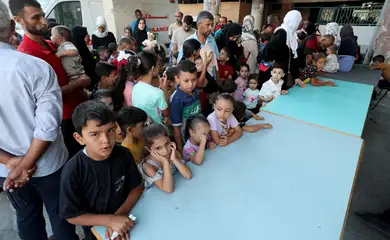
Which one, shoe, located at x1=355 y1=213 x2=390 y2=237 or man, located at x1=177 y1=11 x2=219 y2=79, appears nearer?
shoe, located at x1=355 y1=213 x2=390 y2=237

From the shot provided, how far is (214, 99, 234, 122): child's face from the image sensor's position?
1.64 metres

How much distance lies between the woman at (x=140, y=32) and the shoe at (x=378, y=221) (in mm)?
4633

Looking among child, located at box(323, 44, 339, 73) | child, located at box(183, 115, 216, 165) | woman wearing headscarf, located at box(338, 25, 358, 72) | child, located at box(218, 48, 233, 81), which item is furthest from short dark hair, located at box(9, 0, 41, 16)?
woman wearing headscarf, located at box(338, 25, 358, 72)

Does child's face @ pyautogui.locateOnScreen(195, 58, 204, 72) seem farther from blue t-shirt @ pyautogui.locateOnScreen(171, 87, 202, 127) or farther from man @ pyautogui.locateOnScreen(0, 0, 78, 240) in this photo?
man @ pyautogui.locateOnScreen(0, 0, 78, 240)

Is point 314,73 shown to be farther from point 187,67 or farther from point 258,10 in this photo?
point 258,10

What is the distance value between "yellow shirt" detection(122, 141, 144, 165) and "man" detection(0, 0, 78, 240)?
39 centimetres

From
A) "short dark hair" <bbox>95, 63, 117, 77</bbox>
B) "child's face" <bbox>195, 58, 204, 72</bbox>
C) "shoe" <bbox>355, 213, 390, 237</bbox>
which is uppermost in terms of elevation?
→ "child's face" <bbox>195, 58, 204, 72</bbox>

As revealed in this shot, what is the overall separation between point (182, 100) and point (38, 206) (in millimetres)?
1120

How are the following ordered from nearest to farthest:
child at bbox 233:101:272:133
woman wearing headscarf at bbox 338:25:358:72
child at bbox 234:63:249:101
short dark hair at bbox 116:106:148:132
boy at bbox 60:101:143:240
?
1. boy at bbox 60:101:143:240
2. short dark hair at bbox 116:106:148:132
3. child at bbox 233:101:272:133
4. child at bbox 234:63:249:101
5. woman wearing headscarf at bbox 338:25:358:72

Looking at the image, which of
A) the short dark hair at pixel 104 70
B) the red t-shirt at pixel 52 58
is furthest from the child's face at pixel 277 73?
the red t-shirt at pixel 52 58

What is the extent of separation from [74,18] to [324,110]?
5.40 metres

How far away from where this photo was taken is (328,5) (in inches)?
445

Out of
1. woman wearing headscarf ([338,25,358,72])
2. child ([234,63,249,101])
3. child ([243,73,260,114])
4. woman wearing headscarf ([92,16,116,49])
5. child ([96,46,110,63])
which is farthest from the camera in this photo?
woman wearing headscarf ([92,16,116,49])

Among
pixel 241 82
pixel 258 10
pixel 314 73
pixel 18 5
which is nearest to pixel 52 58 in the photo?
pixel 18 5
